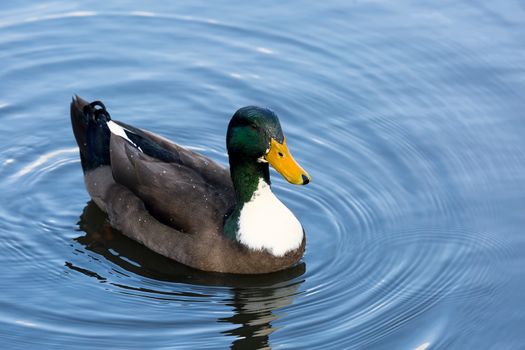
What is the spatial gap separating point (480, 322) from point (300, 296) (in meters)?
1.68

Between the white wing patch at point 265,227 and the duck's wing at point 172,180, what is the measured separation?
267 millimetres

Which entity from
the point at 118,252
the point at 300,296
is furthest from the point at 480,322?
the point at 118,252

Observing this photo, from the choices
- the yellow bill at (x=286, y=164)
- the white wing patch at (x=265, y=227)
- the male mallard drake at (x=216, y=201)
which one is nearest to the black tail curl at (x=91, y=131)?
the male mallard drake at (x=216, y=201)

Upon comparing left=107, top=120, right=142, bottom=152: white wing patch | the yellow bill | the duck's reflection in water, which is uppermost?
left=107, top=120, right=142, bottom=152: white wing patch

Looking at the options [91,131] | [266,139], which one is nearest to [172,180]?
[266,139]

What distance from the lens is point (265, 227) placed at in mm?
12023

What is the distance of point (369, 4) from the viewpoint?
16.3m

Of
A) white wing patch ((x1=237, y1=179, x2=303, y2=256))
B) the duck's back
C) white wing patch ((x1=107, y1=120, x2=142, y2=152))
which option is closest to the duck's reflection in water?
white wing patch ((x1=237, y1=179, x2=303, y2=256))

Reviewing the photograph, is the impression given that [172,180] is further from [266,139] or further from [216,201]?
[266,139]

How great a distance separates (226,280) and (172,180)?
1135 millimetres

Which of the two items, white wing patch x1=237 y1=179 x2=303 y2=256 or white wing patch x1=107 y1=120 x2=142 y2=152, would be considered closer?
white wing patch x1=237 y1=179 x2=303 y2=256

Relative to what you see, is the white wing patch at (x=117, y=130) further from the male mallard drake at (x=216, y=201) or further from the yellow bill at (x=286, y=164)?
the yellow bill at (x=286, y=164)

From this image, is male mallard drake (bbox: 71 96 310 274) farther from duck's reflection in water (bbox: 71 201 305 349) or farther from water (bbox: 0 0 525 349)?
water (bbox: 0 0 525 349)

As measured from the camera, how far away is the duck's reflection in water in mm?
11320
